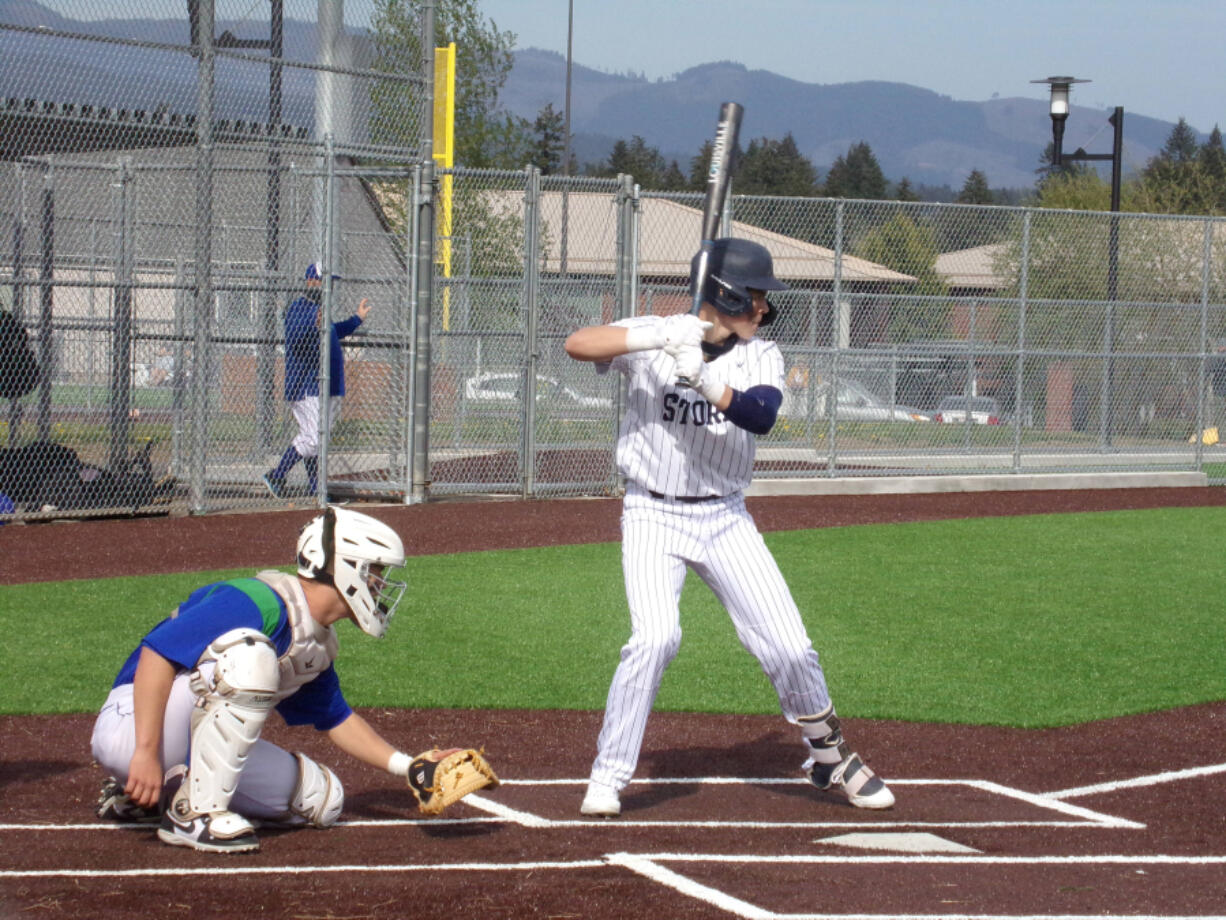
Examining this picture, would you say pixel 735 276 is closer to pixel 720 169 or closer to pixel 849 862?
pixel 720 169

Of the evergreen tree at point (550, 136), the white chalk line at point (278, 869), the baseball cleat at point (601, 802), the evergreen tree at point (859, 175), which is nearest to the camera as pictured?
the white chalk line at point (278, 869)

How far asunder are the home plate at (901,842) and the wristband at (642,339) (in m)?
1.66

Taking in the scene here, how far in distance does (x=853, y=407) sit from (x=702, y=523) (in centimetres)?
1239

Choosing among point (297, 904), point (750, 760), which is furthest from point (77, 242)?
point (297, 904)

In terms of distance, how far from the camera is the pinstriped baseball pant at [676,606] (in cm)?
486

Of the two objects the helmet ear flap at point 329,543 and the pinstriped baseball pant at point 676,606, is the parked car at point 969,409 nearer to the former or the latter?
the pinstriped baseball pant at point 676,606

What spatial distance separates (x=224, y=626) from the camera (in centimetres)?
435

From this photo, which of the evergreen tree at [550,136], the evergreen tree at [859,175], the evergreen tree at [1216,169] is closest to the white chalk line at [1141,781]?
the evergreen tree at [1216,169]

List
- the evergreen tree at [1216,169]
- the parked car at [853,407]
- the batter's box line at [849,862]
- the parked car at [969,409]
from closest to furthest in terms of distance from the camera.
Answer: the batter's box line at [849,862] < the parked car at [853,407] < the parked car at [969,409] < the evergreen tree at [1216,169]

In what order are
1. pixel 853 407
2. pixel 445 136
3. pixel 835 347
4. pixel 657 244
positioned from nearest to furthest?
pixel 835 347 → pixel 853 407 → pixel 445 136 → pixel 657 244

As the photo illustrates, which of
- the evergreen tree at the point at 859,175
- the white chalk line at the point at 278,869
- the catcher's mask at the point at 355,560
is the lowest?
the white chalk line at the point at 278,869

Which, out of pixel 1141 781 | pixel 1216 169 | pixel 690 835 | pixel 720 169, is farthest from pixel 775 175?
pixel 690 835

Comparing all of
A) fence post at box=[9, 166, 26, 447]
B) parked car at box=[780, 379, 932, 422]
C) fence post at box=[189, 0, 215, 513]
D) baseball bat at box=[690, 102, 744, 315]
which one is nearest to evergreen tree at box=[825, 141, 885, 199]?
parked car at box=[780, 379, 932, 422]

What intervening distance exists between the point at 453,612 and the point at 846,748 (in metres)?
4.11
